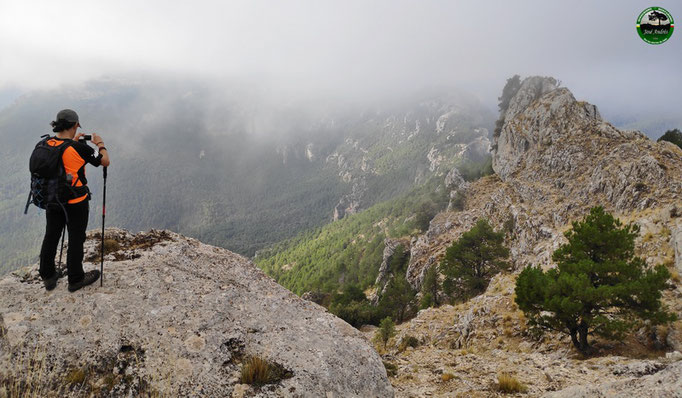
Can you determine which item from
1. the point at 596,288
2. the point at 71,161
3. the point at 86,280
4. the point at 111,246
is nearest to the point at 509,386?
the point at 596,288

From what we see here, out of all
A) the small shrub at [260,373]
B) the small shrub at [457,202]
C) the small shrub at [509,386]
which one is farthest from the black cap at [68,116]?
the small shrub at [457,202]

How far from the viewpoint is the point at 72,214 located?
228 inches

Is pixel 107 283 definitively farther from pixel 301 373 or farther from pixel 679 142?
pixel 679 142

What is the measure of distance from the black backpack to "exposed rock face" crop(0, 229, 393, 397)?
1.43 m

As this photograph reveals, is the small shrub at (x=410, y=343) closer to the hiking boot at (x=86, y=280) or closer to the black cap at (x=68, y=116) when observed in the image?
the hiking boot at (x=86, y=280)

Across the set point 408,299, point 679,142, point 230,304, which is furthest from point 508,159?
point 230,304

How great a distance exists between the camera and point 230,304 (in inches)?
244

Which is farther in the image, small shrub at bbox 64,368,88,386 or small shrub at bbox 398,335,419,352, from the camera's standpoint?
small shrub at bbox 398,335,419,352

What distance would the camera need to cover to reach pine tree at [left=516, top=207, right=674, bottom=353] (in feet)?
45.3

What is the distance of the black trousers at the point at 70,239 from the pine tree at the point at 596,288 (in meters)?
16.8

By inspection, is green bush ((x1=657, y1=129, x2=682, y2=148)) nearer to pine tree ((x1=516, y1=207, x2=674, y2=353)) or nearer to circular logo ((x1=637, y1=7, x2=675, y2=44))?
circular logo ((x1=637, y1=7, x2=675, y2=44))

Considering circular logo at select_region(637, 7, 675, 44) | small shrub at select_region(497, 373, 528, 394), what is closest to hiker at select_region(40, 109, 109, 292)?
small shrub at select_region(497, 373, 528, 394)

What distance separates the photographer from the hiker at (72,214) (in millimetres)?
5441

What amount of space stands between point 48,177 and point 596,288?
19.2 meters
